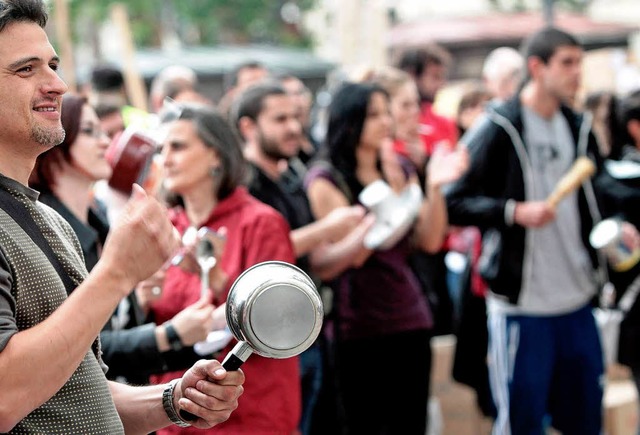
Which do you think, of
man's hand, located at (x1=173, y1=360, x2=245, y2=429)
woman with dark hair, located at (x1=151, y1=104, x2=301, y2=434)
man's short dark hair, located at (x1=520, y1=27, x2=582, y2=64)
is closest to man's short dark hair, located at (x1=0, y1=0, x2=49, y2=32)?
man's hand, located at (x1=173, y1=360, x2=245, y2=429)

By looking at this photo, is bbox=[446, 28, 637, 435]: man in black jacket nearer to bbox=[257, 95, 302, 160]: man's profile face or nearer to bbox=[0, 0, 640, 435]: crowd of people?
bbox=[0, 0, 640, 435]: crowd of people

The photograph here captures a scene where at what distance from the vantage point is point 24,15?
2.02 meters

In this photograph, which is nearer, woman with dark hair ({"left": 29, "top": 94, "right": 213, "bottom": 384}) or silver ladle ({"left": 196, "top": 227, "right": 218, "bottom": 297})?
woman with dark hair ({"left": 29, "top": 94, "right": 213, "bottom": 384})

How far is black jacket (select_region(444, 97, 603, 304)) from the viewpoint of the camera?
508 cm

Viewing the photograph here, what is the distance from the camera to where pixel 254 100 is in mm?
5113

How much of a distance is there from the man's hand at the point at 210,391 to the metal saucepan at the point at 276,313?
14 centimetres

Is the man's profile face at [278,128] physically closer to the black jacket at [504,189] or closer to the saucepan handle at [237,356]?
the black jacket at [504,189]

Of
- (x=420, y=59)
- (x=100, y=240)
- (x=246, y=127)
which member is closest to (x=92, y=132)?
(x=100, y=240)

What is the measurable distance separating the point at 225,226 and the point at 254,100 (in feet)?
4.50

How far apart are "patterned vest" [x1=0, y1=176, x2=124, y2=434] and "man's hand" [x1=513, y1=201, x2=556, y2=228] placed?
3073 mm

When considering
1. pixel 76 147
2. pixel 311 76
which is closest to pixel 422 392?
pixel 76 147

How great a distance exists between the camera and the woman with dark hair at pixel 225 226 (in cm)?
358

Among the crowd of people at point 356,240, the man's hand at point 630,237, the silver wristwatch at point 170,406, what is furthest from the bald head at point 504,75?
the silver wristwatch at point 170,406

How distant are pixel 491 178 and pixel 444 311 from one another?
6.30 feet
